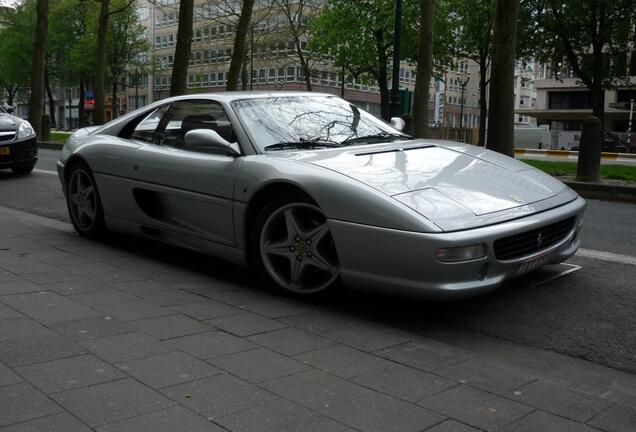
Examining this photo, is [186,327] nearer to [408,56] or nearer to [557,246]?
[557,246]

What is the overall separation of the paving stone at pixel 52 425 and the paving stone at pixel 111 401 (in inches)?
1.3

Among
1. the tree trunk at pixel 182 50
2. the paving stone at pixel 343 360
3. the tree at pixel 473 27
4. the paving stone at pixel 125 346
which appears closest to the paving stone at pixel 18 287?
the paving stone at pixel 125 346

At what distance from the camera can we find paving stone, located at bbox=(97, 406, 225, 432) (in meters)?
2.33

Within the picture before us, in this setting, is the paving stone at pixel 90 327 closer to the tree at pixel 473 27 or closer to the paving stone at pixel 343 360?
the paving stone at pixel 343 360

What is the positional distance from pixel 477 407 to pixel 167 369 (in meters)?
1.29

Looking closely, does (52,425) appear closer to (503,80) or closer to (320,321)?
(320,321)

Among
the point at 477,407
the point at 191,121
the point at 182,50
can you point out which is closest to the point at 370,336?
the point at 477,407

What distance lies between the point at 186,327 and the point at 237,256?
3.35 feet

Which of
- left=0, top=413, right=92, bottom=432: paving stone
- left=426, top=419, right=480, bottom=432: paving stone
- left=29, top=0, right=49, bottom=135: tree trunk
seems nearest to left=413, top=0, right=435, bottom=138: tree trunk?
left=426, top=419, right=480, bottom=432: paving stone

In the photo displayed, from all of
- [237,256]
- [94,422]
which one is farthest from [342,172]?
[94,422]

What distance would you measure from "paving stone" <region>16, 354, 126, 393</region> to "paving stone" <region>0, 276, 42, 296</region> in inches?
53.4

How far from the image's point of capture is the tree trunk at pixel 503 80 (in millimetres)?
12492

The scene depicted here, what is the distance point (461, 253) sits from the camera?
11.2 feet

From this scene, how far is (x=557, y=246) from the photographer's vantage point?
4.00 metres
